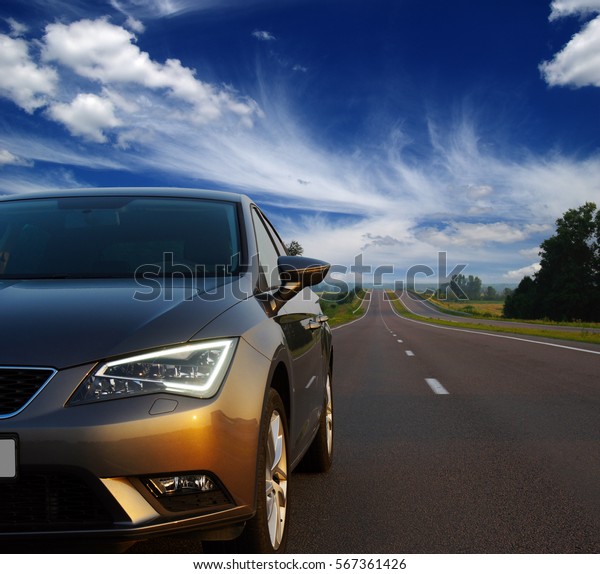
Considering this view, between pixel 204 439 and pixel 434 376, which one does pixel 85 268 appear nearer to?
pixel 204 439

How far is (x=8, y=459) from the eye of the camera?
2.10 meters

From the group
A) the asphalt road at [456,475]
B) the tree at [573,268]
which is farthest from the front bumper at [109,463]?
the tree at [573,268]

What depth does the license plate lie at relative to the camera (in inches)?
82.4

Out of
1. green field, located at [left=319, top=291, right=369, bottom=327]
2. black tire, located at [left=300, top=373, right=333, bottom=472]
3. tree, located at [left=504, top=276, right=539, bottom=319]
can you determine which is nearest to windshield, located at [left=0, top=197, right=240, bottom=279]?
black tire, located at [left=300, top=373, right=333, bottom=472]

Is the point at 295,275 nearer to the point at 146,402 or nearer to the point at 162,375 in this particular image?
the point at 162,375

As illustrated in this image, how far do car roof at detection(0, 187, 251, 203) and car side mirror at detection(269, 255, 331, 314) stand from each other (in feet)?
2.21

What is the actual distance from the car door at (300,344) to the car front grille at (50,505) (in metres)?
1.33

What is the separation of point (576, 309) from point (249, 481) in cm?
9585

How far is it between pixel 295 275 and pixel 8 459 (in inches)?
Result: 73.4

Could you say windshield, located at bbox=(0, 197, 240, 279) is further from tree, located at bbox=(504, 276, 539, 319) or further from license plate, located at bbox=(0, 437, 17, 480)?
tree, located at bbox=(504, 276, 539, 319)

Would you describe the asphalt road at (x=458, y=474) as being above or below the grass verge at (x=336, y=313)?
above

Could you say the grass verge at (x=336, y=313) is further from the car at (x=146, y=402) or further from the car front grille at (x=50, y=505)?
the car front grille at (x=50, y=505)

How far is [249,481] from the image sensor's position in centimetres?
243

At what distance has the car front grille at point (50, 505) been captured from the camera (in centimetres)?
212
